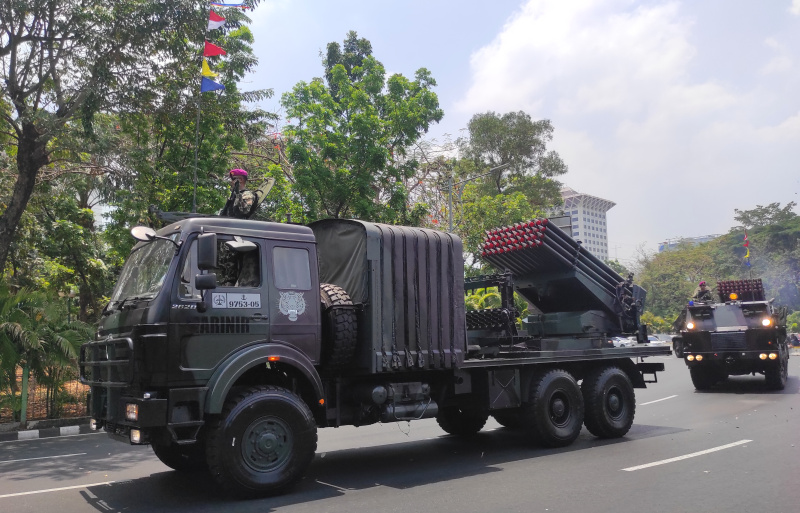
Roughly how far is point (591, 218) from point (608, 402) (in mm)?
86002

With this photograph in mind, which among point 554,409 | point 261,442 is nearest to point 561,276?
point 554,409

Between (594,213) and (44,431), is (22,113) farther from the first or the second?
(594,213)

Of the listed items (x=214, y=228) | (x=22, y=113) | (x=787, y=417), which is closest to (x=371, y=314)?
(x=214, y=228)

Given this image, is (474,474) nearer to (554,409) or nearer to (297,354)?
(554,409)

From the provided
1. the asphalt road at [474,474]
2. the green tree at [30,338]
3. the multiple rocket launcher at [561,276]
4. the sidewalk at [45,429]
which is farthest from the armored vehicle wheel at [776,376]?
the green tree at [30,338]

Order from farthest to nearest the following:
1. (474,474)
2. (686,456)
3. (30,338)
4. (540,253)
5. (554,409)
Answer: (30,338), (540,253), (554,409), (686,456), (474,474)

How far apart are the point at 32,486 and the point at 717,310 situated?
44.9 ft

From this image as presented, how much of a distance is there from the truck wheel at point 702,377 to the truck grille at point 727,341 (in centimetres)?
98

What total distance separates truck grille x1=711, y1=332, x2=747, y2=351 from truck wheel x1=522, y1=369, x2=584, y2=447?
277 inches

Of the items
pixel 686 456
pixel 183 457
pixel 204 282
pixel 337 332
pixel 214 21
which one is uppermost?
pixel 214 21

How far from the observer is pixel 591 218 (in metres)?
91.3

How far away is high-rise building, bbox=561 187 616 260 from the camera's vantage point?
83.8 m

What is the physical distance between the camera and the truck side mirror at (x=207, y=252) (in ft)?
18.9

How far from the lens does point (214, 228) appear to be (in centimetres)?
622
